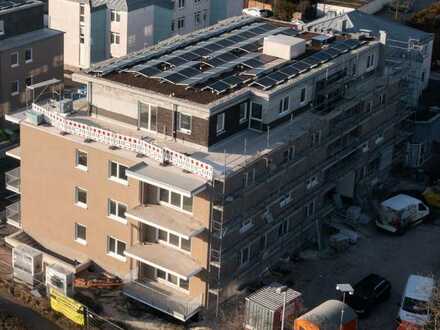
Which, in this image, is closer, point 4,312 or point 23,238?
point 4,312

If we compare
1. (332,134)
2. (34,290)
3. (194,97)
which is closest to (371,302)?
(332,134)

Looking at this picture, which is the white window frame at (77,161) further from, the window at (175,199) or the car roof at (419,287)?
the car roof at (419,287)

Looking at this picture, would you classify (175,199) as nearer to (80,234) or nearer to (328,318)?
(80,234)

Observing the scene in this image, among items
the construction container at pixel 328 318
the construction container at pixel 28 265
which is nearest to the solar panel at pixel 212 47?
the construction container at pixel 28 265

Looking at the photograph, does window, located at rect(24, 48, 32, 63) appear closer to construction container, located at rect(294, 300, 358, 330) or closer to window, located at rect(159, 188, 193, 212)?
window, located at rect(159, 188, 193, 212)

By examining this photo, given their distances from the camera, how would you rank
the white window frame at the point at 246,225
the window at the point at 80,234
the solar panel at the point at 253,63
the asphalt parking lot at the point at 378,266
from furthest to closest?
the solar panel at the point at 253,63 → the window at the point at 80,234 → the asphalt parking lot at the point at 378,266 → the white window frame at the point at 246,225

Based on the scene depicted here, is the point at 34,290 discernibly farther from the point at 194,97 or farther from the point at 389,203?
the point at 389,203

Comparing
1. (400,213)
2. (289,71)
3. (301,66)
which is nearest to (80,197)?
(289,71)
